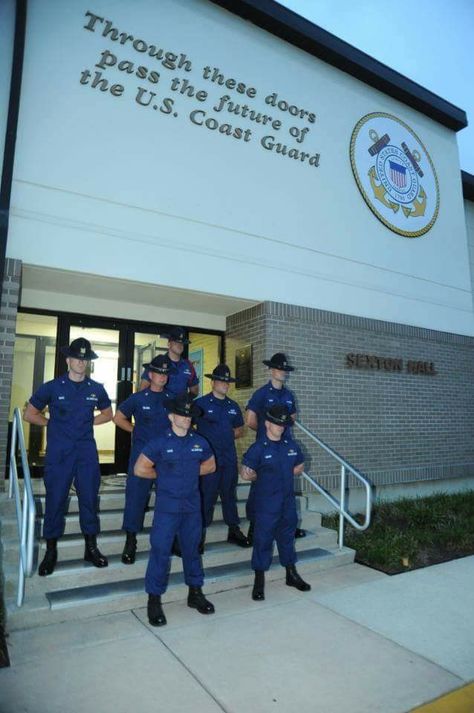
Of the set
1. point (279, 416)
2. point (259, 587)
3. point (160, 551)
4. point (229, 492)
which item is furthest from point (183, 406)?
point (259, 587)

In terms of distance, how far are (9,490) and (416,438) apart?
663 cm

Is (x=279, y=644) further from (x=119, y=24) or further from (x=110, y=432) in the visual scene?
(x=119, y=24)

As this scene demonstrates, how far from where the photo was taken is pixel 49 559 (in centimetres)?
422

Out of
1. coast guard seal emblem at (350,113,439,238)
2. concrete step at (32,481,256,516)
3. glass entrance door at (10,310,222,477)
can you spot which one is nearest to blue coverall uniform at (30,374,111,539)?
concrete step at (32,481,256,516)

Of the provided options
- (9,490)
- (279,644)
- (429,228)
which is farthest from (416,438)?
(9,490)

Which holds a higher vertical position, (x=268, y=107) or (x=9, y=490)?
(x=268, y=107)

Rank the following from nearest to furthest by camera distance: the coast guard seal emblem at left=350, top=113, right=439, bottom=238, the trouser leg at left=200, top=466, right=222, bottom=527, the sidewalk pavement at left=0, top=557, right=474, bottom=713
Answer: the sidewalk pavement at left=0, top=557, right=474, bottom=713, the trouser leg at left=200, top=466, right=222, bottom=527, the coast guard seal emblem at left=350, top=113, right=439, bottom=238

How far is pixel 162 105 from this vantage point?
6.70m

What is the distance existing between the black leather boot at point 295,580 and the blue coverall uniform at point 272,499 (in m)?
0.07

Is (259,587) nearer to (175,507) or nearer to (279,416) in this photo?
(175,507)

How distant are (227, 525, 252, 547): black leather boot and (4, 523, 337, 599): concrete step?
0.21 ft

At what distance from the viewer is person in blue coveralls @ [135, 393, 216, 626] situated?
12.6 feet

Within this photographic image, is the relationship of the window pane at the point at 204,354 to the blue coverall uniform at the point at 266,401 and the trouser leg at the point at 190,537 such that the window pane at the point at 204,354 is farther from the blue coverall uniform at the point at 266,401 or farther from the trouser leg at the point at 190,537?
the trouser leg at the point at 190,537

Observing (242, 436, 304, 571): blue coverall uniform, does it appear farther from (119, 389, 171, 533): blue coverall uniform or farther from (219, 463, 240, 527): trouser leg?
(119, 389, 171, 533): blue coverall uniform
